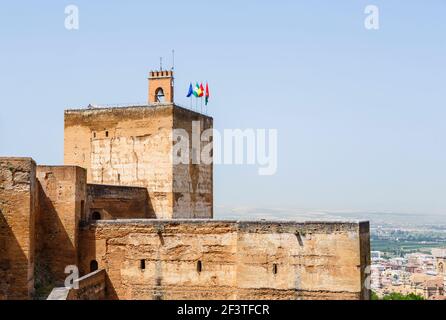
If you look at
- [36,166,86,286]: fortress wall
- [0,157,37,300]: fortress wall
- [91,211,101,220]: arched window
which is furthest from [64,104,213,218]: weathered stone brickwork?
[0,157,37,300]: fortress wall

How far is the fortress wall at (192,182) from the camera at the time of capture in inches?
1264

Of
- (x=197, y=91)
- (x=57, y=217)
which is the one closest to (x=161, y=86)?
(x=197, y=91)

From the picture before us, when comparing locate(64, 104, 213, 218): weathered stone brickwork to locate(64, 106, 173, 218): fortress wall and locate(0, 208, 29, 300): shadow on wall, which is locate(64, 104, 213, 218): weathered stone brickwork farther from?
locate(0, 208, 29, 300): shadow on wall

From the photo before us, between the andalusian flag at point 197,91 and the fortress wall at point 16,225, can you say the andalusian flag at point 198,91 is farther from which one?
the fortress wall at point 16,225

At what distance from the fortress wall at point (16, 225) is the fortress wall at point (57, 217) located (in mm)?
3017

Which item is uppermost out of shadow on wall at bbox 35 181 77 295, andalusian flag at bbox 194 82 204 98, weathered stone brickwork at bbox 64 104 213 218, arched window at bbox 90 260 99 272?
andalusian flag at bbox 194 82 204 98

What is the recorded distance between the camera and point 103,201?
93.5 ft

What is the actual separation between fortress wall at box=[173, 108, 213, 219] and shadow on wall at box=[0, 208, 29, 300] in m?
11.0

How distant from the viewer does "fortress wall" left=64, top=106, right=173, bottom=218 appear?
1245 inches

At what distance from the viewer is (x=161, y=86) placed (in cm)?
3456

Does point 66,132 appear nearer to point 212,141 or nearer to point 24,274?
point 212,141

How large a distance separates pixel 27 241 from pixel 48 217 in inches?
128

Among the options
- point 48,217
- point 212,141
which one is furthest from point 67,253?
point 212,141

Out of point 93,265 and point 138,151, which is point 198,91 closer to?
point 138,151
